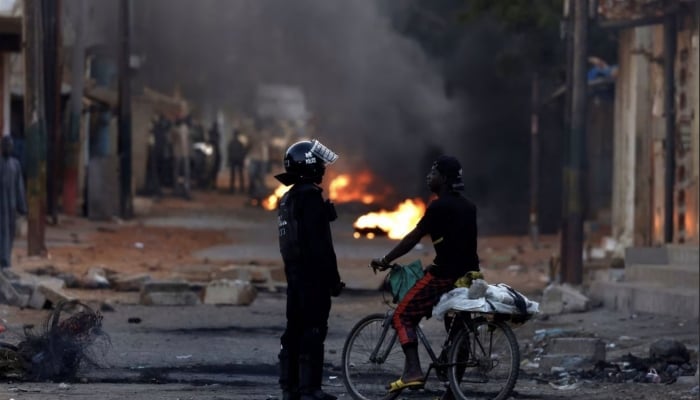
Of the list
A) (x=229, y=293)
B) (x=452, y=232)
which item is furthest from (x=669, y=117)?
(x=452, y=232)

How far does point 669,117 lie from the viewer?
70.1 ft

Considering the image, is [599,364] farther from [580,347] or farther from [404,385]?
[404,385]

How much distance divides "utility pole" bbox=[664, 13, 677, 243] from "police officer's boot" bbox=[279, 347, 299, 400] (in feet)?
42.6

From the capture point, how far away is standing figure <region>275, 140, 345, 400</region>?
28.7 feet

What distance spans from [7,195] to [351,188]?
18000 mm

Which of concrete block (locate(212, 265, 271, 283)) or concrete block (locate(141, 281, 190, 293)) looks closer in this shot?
concrete block (locate(141, 281, 190, 293))

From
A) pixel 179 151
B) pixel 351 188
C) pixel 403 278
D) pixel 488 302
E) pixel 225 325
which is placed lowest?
pixel 225 325

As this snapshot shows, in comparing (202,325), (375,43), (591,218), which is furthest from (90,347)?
(375,43)

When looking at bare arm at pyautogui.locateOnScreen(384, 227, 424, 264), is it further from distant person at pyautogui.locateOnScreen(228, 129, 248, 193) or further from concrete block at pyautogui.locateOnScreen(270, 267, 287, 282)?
distant person at pyautogui.locateOnScreen(228, 129, 248, 193)

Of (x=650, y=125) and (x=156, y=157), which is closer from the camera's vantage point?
(x=650, y=125)

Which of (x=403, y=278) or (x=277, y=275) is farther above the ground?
(x=403, y=278)

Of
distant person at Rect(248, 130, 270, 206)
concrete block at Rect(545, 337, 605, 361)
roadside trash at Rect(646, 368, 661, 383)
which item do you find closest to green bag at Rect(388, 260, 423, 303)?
roadside trash at Rect(646, 368, 661, 383)

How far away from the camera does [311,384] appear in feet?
28.9

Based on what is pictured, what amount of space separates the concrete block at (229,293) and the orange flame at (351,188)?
17865 millimetres
